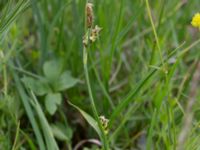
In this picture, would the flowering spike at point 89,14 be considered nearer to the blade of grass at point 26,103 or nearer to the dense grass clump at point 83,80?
the dense grass clump at point 83,80

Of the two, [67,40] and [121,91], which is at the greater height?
[67,40]

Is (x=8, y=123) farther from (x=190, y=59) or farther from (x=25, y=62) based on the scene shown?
(x=190, y=59)

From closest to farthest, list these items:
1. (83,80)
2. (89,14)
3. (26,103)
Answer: (89,14)
(26,103)
(83,80)

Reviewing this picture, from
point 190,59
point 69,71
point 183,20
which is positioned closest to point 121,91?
point 69,71

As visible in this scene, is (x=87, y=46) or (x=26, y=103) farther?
(x=26, y=103)

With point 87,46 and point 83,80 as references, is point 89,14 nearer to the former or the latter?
point 87,46

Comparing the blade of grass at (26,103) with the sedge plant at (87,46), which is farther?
the blade of grass at (26,103)

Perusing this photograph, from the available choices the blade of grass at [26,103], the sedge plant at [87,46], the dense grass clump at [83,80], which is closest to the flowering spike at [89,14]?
the sedge plant at [87,46]

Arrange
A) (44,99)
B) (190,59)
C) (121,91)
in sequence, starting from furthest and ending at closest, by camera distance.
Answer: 1. (190,59)
2. (121,91)
3. (44,99)

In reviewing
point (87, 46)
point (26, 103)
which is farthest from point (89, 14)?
point (26, 103)

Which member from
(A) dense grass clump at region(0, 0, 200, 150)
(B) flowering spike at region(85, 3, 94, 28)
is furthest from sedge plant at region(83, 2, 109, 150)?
(A) dense grass clump at region(0, 0, 200, 150)

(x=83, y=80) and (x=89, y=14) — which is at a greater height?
(x=89, y=14)
